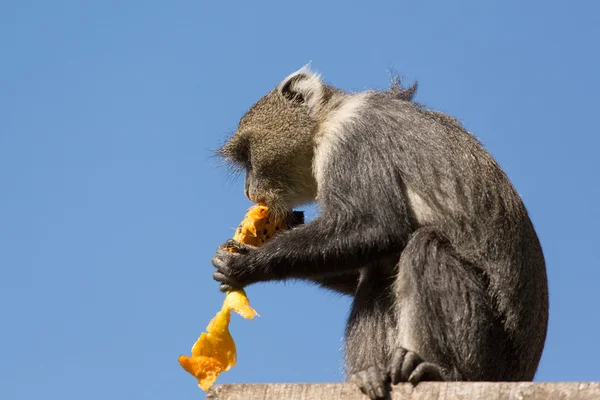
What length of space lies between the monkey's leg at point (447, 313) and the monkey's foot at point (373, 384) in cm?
114

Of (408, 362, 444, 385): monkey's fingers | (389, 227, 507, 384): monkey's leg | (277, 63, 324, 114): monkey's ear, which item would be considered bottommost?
(408, 362, 444, 385): monkey's fingers

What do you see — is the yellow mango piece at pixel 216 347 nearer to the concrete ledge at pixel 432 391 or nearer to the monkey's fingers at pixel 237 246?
the monkey's fingers at pixel 237 246

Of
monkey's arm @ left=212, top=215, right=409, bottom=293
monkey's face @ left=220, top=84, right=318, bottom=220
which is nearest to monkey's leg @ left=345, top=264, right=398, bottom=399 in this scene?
monkey's arm @ left=212, top=215, right=409, bottom=293

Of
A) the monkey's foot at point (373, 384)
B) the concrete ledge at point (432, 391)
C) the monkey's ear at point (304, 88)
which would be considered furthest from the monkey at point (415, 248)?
the concrete ledge at point (432, 391)

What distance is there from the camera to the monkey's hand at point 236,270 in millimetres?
9023

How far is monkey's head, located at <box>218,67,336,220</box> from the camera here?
33.4ft

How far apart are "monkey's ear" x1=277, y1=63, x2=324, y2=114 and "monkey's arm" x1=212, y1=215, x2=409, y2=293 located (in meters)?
1.75

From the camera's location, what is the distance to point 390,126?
9.46 meters

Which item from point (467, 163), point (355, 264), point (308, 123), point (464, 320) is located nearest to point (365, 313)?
point (355, 264)

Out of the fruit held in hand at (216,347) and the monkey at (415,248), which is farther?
the monkey at (415,248)

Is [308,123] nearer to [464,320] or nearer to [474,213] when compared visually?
[474,213]

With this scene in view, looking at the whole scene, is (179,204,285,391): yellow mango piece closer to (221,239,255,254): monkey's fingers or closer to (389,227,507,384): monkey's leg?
(221,239,255,254): monkey's fingers

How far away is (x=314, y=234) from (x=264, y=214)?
3.76ft

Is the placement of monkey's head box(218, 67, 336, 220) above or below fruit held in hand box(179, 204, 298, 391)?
above
